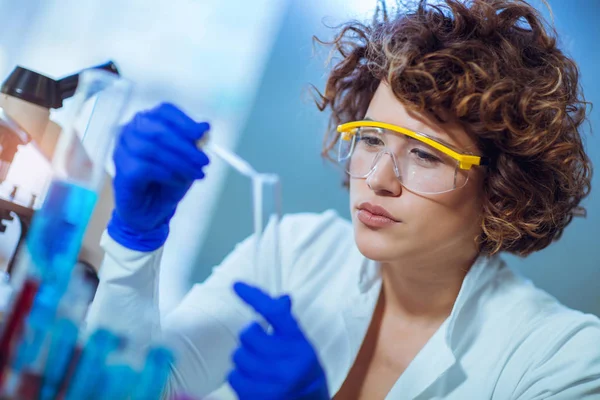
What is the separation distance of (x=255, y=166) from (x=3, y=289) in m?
1.22

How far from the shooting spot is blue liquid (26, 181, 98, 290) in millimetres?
571

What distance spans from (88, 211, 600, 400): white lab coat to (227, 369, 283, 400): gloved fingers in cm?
18

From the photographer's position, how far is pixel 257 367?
2.18ft

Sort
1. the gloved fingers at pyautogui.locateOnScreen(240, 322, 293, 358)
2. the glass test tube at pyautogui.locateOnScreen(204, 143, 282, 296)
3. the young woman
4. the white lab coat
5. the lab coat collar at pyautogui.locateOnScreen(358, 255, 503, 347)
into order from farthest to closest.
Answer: the lab coat collar at pyautogui.locateOnScreen(358, 255, 503, 347) → the young woman → the white lab coat → the glass test tube at pyautogui.locateOnScreen(204, 143, 282, 296) → the gloved fingers at pyautogui.locateOnScreen(240, 322, 293, 358)

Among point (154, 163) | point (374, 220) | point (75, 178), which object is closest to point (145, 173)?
point (154, 163)

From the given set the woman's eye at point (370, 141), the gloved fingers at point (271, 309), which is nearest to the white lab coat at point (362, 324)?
the gloved fingers at point (271, 309)

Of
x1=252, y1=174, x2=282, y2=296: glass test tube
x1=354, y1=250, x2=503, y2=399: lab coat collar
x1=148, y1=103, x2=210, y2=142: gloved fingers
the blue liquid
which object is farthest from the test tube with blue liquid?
x1=354, y1=250, x2=503, y2=399: lab coat collar

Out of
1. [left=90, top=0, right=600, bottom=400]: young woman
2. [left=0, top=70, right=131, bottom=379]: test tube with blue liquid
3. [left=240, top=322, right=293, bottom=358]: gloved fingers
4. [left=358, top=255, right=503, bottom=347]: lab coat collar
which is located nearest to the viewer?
[left=0, top=70, right=131, bottom=379]: test tube with blue liquid

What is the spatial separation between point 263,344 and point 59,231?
0.89 feet

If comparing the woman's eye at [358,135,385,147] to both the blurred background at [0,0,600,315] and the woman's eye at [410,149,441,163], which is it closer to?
the woman's eye at [410,149,441,163]

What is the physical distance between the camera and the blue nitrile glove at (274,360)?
2.15ft

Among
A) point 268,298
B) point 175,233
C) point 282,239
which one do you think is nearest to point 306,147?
point 282,239

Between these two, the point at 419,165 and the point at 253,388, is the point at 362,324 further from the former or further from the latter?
the point at 253,388

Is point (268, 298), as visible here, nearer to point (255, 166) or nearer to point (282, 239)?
point (282, 239)
